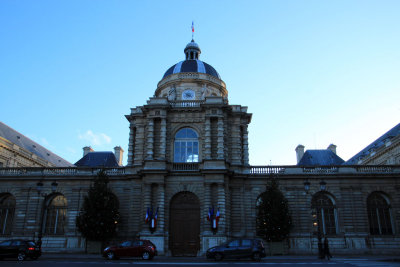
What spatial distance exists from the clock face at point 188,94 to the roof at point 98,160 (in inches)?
445

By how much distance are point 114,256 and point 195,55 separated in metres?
26.8

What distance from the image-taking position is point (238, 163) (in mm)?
31578

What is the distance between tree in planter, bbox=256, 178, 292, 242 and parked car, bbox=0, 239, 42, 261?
16513 mm

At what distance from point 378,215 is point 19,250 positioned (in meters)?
28.3

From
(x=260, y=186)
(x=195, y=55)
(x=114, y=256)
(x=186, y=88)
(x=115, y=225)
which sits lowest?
(x=114, y=256)

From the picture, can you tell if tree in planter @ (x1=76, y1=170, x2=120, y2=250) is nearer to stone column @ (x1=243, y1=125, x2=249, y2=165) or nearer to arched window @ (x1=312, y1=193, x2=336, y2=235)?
stone column @ (x1=243, y1=125, x2=249, y2=165)

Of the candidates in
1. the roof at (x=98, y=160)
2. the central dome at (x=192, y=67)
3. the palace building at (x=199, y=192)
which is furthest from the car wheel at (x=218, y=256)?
the central dome at (x=192, y=67)

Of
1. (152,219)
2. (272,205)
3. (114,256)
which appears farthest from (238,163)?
(114,256)

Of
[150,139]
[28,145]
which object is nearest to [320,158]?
[150,139]

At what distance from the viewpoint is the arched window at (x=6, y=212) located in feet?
104

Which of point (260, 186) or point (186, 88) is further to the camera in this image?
point (186, 88)

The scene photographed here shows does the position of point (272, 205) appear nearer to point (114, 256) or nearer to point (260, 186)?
point (260, 186)

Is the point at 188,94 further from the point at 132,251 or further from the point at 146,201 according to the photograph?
the point at 132,251

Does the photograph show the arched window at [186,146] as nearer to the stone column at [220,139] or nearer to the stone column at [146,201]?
the stone column at [220,139]
